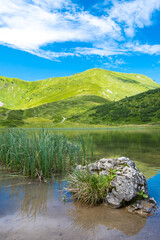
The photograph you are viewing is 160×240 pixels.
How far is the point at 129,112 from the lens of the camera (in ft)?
477

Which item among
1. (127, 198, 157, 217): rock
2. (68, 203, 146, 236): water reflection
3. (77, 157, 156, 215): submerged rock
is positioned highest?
(77, 157, 156, 215): submerged rock

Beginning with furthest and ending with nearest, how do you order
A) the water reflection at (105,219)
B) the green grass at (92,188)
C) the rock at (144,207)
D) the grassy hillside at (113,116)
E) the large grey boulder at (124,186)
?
1. the grassy hillside at (113,116)
2. the green grass at (92,188)
3. the large grey boulder at (124,186)
4. the rock at (144,207)
5. the water reflection at (105,219)

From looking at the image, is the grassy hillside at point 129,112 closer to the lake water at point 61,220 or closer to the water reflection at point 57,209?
the water reflection at point 57,209

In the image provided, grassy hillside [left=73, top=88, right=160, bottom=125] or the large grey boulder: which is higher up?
grassy hillside [left=73, top=88, right=160, bottom=125]

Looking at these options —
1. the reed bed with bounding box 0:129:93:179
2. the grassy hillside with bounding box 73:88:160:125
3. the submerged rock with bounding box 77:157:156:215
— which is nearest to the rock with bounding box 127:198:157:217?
the submerged rock with bounding box 77:157:156:215

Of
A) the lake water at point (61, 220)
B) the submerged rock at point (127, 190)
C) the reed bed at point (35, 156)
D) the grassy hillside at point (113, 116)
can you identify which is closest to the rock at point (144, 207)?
the submerged rock at point (127, 190)

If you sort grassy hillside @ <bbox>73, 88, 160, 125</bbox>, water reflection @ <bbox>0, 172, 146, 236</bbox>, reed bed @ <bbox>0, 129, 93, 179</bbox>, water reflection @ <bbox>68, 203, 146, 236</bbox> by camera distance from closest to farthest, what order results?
water reflection @ <bbox>68, 203, 146, 236</bbox> → water reflection @ <bbox>0, 172, 146, 236</bbox> → reed bed @ <bbox>0, 129, 93, 179</bbox> → grassy hillside @ <bbox>73, 88, 160, 125</bbox>

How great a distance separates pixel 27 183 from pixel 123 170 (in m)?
4.63

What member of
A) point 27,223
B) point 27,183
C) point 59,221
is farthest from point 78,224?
point 27,183

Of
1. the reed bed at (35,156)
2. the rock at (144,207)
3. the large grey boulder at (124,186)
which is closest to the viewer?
the rock at (144,207)

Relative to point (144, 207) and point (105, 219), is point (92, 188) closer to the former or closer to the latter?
point (105, 219)

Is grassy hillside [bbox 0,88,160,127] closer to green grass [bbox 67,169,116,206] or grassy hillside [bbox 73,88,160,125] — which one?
grassy hillside [bbox 73,88,160,125]

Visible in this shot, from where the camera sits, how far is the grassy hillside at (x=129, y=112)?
130m

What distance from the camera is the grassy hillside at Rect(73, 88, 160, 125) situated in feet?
425
